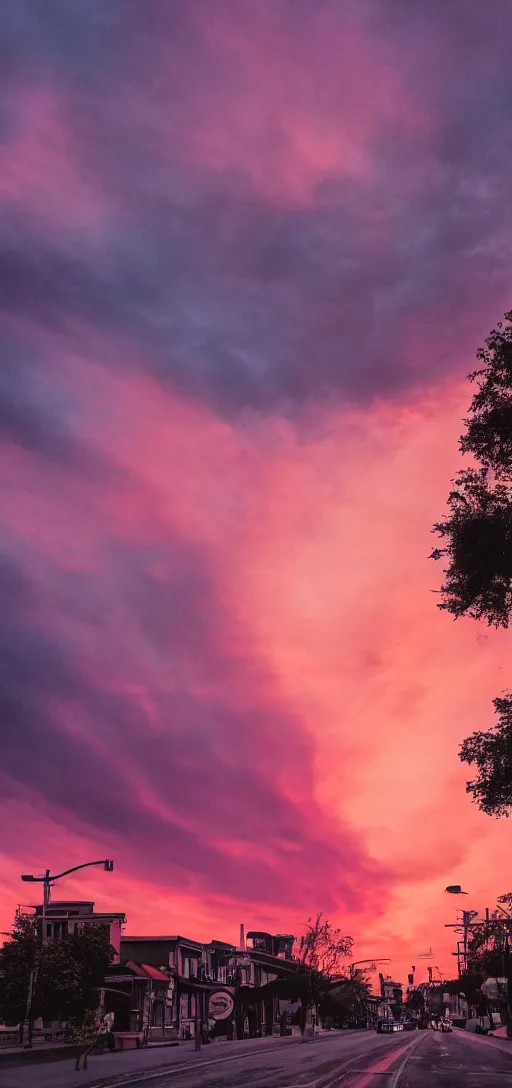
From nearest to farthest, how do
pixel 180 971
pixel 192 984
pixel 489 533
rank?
pixel 489 533
pixel 192 984
pixel 180 971

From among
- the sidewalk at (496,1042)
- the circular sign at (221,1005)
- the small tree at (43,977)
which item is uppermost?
the small tree at (43,977)

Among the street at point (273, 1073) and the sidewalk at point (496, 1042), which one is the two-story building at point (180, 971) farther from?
the street at point (273, 1073)

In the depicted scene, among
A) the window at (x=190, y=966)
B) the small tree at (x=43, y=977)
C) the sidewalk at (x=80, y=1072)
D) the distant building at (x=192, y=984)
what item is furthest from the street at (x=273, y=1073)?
the window at (x=190, y=966)

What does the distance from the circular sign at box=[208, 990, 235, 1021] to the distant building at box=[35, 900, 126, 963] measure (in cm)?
2704

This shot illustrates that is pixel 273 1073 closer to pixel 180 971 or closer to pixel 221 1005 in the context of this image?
pixel 221 1005

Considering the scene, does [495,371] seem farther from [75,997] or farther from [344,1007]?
[344,1007]

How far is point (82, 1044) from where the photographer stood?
37344 mm

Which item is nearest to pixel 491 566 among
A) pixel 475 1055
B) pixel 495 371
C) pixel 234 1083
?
pixel 495 371

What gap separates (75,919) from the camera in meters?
75.7

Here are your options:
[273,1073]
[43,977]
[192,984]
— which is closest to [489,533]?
[273,1073]

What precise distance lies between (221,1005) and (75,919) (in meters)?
36.6

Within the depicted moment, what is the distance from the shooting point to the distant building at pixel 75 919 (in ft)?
232

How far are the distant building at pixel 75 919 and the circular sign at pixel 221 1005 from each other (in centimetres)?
2704

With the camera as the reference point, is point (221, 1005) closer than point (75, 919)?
Yes
